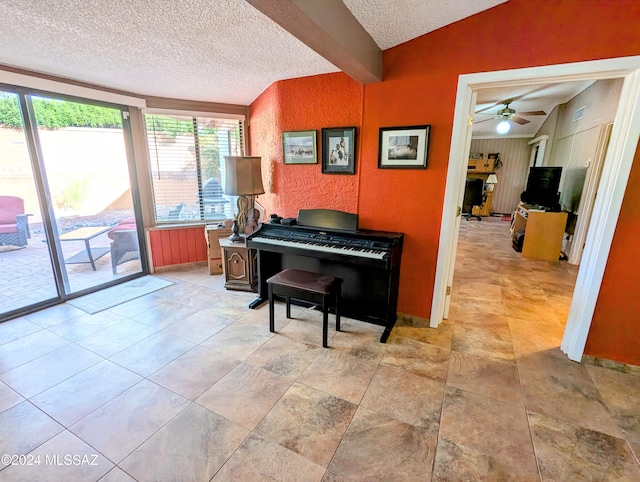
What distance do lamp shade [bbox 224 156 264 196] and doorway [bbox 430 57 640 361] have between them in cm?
188

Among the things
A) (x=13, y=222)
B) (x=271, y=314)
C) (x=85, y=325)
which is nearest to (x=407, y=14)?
(x=271, y=314)

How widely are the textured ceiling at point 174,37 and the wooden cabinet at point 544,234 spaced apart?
3.61 meters

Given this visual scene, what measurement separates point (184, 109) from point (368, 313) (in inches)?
128

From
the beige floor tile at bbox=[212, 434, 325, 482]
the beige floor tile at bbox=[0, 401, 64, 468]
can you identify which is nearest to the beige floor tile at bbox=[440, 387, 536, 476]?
the beige floor tile at bbox=[212, 434, 325, 482]

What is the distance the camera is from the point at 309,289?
7.50 ft

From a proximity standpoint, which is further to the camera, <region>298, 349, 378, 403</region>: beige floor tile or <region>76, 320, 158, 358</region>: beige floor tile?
<region>76, 320, 158, 358</region>: beige floor tile

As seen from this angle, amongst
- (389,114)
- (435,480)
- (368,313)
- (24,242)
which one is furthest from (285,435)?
(24,242)

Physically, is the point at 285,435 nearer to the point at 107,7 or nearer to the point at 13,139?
the point at 107,7

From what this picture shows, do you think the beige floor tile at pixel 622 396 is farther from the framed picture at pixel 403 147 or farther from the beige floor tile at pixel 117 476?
the beige floor tile at pixel 117 476

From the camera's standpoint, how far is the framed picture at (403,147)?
93.2 inches

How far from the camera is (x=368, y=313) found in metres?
2.72

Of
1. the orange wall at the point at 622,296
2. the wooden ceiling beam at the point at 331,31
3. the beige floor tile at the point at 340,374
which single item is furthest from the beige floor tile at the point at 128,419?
the orange wall at the point at 622,296

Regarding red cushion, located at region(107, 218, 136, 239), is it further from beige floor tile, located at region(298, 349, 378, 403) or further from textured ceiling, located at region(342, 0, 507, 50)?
textured ceiling, located at region(342, 0, 507, 50)

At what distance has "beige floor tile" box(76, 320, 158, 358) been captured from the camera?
89.4 inches
